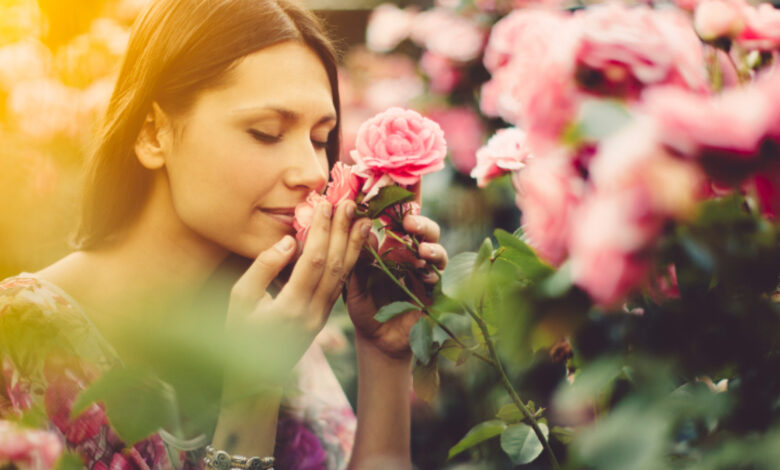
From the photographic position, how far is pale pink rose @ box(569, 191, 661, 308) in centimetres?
38

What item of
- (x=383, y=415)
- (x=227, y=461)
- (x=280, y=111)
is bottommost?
(x=383, y=415)

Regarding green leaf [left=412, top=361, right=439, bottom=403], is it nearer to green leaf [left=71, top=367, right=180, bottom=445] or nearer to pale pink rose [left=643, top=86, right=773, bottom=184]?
green leaf [left=71, top=367, right=180, bottom=445]

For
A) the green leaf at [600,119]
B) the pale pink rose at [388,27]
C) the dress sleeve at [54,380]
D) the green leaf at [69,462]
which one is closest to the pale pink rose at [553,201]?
the green leaf at [600,119]

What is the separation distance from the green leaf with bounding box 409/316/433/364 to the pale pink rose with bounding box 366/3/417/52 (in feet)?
4.36

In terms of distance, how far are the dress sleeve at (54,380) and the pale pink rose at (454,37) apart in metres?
1.15

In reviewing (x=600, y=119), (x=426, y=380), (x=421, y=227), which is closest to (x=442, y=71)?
(x=421, y=227)

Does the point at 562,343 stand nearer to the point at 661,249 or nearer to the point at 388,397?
the point at 661,249

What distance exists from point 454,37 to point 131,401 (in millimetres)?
1302

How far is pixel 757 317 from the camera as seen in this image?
1.61ft

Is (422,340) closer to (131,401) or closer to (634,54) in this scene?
(131,401)

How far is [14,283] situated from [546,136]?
100cm

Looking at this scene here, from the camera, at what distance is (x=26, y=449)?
2.45 ft

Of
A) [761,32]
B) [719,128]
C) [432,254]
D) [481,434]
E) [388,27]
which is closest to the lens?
[719,128]

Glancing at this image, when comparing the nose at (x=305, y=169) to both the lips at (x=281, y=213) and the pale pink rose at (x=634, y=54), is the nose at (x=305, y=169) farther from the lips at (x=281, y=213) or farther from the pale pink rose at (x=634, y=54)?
the pale pink rose at (x=634, y=54)
